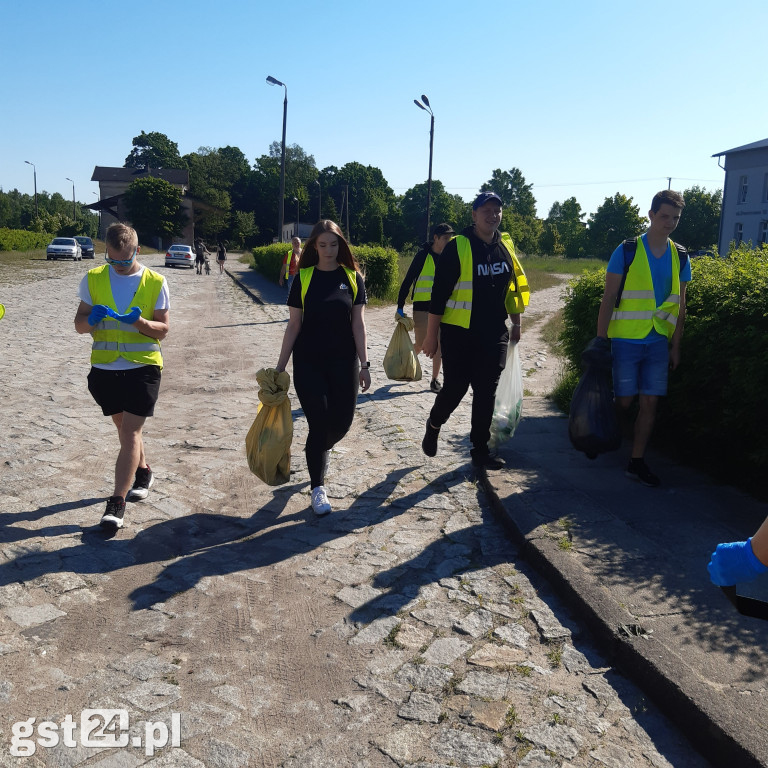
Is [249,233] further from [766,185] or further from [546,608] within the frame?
[546,608]

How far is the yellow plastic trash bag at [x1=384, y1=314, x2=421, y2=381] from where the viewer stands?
9.01m

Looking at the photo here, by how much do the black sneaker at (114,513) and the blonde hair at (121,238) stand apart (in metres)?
1.51

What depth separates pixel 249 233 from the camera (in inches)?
3839

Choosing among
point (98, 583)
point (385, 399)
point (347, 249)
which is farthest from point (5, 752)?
point (385, 399)

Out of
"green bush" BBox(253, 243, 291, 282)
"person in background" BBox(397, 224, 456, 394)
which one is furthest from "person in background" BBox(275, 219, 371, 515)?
"green bush" BBox(253, 243, 291, 282)

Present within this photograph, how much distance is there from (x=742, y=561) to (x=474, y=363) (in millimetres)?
3645

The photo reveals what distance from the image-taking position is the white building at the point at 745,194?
4956cm

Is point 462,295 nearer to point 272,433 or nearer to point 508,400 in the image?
point 508,400

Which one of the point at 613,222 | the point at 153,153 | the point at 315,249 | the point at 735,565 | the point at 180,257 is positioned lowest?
the point at 735,565

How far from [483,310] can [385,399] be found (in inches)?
141

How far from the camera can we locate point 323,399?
5094 mm

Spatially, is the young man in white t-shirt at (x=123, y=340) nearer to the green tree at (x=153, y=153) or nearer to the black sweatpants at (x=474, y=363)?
the black sweatpants at (x=474, y=363)

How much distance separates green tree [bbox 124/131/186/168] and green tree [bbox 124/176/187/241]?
48459 millimetres

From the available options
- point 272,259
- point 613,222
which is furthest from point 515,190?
point 272,259
